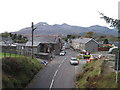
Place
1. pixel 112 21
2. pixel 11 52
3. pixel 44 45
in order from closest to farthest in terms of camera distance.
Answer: pixel 112 21, pixel 11 52, pixel 44 45

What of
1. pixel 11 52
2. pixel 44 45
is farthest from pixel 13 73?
pixel 44 45

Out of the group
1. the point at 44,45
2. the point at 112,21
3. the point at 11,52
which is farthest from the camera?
the point at 44,45

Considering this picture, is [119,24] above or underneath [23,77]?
above

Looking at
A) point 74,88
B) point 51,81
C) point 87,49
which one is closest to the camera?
point 74,88

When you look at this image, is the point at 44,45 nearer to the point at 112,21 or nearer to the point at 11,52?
the point at 11,52

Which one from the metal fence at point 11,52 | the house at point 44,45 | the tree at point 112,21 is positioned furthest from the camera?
the house at point 44,45

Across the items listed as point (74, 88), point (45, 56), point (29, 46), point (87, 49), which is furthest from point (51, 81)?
point (87, 49)

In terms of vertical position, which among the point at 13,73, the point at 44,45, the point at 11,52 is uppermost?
the point at 44,45

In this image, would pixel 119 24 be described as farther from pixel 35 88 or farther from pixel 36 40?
pixel 36 40

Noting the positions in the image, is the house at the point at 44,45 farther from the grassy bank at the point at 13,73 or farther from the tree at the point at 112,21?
the tree at the point at 112,21

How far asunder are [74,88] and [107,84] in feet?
11.1

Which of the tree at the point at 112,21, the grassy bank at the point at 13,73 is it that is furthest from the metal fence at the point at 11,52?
the tree at the point at 112,21

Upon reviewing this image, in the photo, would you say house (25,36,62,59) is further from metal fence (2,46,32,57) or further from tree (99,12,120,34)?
tree (99,12,120,34)

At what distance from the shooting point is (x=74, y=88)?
48.1ft
